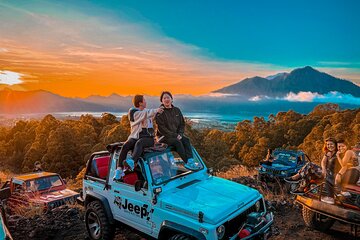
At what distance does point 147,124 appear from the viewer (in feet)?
20.0

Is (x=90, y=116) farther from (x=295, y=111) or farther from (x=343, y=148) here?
(x=343, y=148)

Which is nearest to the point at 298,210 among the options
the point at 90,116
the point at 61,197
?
the point at 61,197

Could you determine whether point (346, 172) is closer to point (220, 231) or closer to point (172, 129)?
point (220, 231)

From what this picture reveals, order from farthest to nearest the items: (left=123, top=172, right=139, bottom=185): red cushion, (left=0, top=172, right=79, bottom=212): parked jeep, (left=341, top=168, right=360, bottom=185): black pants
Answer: (left=0, top=172, right=79, bottom=212): parked jeep < (left=341, top=168, right=360, bottom=185): black pants < (left=123, top=172, right=139, bottom=185): red cushion

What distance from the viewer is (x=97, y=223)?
6039 mm

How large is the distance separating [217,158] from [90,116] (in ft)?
67.2

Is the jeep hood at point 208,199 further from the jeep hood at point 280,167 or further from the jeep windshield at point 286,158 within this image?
the jeep windshield at point 286,158

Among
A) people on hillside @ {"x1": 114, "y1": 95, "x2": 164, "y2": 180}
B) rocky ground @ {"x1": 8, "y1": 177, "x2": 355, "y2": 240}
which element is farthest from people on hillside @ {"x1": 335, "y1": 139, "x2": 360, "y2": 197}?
people on hillside @ {"x1": 114, "y1": 95, "x2": 164, "y2": 180}

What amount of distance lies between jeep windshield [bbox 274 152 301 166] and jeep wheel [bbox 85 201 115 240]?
797cm

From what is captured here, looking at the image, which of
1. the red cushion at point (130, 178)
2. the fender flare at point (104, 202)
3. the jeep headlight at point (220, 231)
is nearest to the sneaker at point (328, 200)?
the jeep headlight at point (220, 231)

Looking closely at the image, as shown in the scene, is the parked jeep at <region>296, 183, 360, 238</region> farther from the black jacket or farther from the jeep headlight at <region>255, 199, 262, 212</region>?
the black jacket

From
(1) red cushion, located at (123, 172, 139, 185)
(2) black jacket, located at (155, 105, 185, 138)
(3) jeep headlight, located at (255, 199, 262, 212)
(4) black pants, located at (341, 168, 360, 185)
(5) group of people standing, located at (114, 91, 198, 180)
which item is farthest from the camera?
(2) black jacket, located at (155, 105, 185, 138)

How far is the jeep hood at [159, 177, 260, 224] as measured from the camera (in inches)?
174

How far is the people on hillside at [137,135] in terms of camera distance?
5.45 meters
